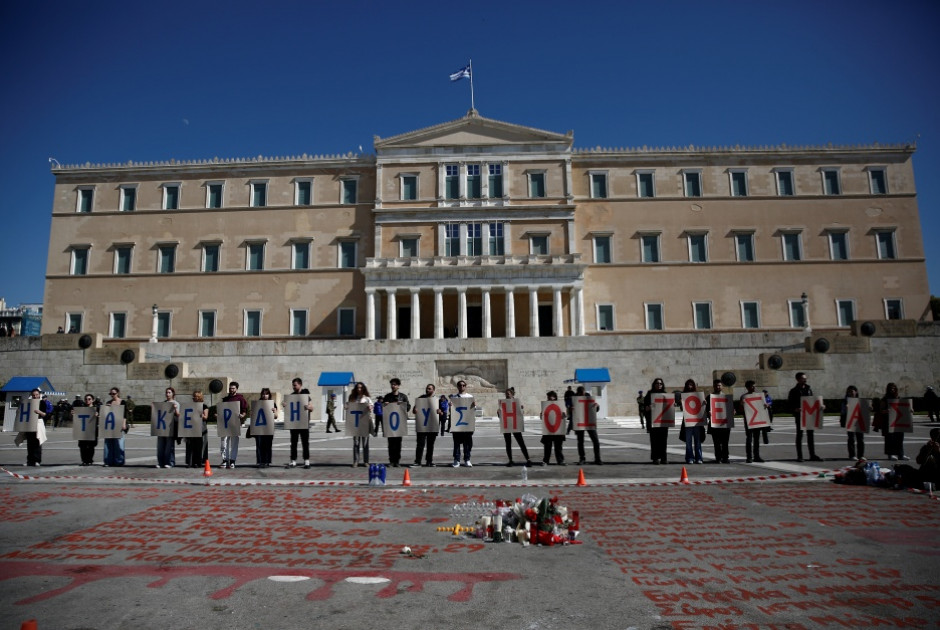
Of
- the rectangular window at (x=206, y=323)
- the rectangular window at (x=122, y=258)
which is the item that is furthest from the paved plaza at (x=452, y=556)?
the rectangular window at (x=122, y=258)

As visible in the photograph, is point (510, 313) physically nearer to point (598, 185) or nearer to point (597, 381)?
point (597, 381)

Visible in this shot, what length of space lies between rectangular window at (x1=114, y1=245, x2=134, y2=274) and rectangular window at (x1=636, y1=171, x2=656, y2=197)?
39545 mm

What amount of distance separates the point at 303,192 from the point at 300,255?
510 cm

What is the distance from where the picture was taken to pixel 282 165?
48562mm

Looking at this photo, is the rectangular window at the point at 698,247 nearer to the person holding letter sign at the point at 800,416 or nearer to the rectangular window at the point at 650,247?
the rectangular window at the point at 650,247

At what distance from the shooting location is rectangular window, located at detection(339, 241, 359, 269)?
155 feet

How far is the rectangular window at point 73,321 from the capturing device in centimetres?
4728

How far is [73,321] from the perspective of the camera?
47.4m

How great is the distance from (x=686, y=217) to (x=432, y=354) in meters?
24.1

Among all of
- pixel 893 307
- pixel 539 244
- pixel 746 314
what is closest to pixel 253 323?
pixel 539 244

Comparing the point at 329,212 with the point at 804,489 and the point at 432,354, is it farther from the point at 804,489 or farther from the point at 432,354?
the point at 804,489

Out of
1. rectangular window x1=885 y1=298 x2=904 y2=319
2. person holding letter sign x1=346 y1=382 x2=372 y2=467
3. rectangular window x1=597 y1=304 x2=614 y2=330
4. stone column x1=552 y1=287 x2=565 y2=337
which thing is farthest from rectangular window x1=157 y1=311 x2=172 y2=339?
rectangular window x1=885 y1=298 x2=904 y2=319

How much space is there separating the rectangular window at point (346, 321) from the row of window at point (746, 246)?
1880 centimetres

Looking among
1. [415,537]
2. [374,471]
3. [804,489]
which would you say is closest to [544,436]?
[374,471]
